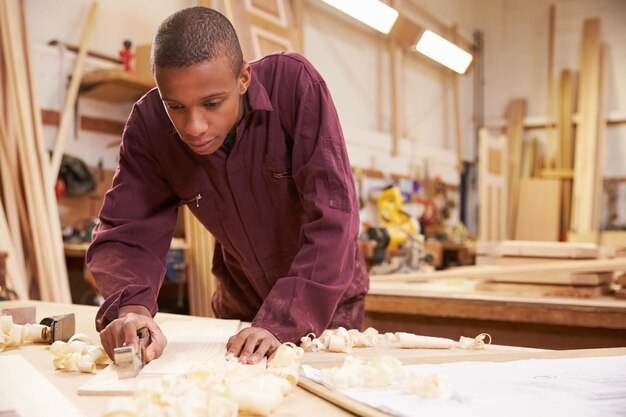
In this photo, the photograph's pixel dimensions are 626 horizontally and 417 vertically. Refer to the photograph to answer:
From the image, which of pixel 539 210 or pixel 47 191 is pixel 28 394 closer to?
pixel 47 191

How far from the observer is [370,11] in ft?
9.62

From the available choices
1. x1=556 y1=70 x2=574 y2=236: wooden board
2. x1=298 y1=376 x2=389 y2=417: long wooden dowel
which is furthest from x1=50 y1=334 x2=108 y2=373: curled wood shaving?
x1=556 y1=70 x2=574 y2=236: wooden board

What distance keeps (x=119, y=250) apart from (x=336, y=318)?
0.64 m

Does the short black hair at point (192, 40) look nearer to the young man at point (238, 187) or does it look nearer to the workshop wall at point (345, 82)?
the young man at point (238, 187)

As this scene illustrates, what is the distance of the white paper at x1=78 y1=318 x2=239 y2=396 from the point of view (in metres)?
1.01

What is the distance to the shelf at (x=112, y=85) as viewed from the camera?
4.33 metres

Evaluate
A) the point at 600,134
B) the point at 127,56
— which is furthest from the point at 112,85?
the point at 600,134

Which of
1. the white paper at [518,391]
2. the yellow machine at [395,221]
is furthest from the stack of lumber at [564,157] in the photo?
the white paper at [518,391]

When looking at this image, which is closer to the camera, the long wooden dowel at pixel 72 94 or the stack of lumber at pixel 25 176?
the stack of lumber at pixel 25 176

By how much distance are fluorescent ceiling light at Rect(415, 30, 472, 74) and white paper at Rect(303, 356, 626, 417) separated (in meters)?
2.60

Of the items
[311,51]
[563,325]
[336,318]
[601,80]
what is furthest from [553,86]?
[336,318]

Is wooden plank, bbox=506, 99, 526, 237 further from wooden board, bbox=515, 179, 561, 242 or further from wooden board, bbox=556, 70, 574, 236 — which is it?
wooden board, bbox=556, 70, 574, 236

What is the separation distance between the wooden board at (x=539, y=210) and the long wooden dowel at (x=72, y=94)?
6.36m

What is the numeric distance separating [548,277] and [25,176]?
9.47 feet
